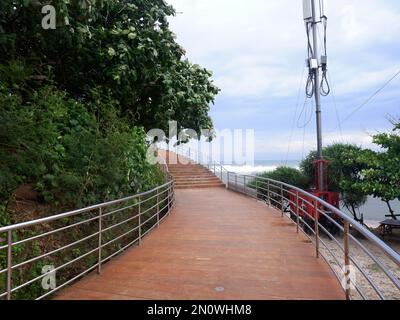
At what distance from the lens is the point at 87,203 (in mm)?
5207

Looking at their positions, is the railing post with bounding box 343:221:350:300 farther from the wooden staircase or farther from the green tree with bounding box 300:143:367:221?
the wooden staircase

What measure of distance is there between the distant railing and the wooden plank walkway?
0.29m

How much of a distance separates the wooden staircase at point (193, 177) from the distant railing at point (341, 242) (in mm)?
496

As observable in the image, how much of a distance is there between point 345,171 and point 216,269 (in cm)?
1365

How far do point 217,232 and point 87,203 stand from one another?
2.45 metres

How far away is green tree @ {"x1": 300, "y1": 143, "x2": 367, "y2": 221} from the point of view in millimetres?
14969

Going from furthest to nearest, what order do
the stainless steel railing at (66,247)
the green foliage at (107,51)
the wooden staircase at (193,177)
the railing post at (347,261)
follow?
the wooden staircase at (193,177)
the green foliage at (107,51)
the stainless steel railing at (66,247)
the railing post at (347,261)

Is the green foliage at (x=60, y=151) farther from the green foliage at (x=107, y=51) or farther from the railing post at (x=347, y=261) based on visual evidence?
the railing post at (x=347, y=261)

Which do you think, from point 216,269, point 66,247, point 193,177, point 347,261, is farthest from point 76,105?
point 193,177

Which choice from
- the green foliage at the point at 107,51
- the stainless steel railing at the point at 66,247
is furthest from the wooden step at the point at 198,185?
the stainless steel railing at the point at 66,247

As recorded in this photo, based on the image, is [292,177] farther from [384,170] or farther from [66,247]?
[66,247]

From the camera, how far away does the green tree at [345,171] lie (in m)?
15.0

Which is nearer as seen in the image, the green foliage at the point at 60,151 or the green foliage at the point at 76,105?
the green foliage at the point at 60,151

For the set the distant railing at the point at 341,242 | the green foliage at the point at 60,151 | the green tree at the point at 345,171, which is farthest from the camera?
the green tree at the point at 345,171
